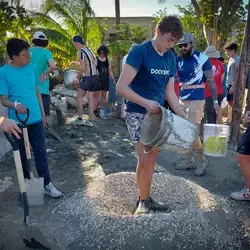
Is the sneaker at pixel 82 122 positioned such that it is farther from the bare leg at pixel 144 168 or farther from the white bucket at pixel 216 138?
the bare leg at pixel 144 168

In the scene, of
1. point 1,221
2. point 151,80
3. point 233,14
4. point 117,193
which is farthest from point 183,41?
point 233,14

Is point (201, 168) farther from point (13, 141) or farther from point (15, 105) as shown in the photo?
point (13, 141)

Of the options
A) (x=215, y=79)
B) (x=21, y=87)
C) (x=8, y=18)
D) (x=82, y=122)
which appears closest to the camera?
(x=21, y=87)

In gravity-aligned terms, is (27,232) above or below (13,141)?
below

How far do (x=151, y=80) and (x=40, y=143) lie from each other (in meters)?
1.51

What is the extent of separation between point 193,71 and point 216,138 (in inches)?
39.7

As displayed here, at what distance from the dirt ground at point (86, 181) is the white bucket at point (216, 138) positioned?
28cm

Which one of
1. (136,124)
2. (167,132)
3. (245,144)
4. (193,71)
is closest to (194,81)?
(193,71)

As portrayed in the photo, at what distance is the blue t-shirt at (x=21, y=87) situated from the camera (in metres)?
3.84

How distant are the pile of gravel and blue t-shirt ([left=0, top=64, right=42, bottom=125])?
40.1 inches

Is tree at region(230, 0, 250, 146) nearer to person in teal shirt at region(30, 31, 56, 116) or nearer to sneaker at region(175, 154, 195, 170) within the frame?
sneaker at region(175, 154, 195, 170)

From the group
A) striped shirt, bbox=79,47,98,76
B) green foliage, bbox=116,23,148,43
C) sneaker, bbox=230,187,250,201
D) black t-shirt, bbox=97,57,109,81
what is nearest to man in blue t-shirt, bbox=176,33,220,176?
sneaker, bbox=230,187,250,201

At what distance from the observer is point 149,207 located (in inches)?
141

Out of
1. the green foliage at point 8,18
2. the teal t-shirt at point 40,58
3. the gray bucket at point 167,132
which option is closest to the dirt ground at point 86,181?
the gray bucket at point 167,132
